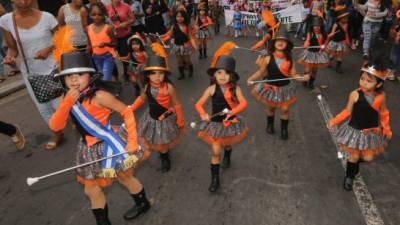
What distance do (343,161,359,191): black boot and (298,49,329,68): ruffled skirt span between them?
12.7 ft

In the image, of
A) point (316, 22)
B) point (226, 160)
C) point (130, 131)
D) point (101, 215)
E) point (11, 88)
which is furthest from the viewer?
point (11, 88)

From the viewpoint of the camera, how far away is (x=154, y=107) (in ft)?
16.1

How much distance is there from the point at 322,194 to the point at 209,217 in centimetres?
152

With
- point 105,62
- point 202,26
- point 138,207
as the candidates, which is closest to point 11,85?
point 105,62

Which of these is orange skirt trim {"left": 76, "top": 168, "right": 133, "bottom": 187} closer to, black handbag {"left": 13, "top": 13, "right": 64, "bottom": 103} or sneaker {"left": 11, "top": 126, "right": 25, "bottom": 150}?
black handbag {"left": 13, "top": 13, "right": 64, "bottom": 103}

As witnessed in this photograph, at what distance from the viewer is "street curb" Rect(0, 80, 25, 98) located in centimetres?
880

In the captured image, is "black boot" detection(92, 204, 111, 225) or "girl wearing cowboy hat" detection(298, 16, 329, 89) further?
"girl wearing cowboy hat" detection(298, 16, 329, 89)

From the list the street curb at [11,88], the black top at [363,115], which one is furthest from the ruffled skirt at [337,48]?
the street curb at [11,88]

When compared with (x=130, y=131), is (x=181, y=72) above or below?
below

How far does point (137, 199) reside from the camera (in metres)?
4.17

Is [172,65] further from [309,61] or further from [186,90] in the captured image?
[309,61]

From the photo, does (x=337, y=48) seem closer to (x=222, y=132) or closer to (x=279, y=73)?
(x=279, y=73)

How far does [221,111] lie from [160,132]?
95cm

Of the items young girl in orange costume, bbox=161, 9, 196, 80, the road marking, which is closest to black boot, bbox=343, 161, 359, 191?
the road marking
